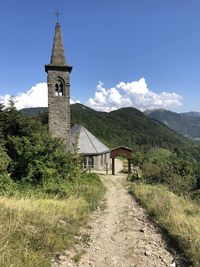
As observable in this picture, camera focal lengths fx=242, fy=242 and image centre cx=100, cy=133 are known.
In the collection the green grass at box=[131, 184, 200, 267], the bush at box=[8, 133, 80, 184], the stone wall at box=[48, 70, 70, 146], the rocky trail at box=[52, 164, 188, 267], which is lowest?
the rocky trail at box=[52, 164, 188, 267]

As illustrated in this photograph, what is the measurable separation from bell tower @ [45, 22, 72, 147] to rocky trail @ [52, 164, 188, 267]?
14045mm

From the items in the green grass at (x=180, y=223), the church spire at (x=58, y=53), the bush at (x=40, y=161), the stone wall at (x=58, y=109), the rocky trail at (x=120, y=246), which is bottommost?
the rocky trail at (x=120, y=246)

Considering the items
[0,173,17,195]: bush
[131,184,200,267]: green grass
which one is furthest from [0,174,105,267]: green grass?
[0,173,17,195]: bush

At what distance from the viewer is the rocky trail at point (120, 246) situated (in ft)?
15.6

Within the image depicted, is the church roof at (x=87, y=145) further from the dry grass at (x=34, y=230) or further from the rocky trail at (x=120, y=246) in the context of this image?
the dry grass at (x=34, y=230)

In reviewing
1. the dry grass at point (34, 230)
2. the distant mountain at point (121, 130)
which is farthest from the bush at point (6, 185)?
the distant mountain at point (121, 130)

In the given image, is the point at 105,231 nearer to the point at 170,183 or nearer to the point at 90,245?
the point at 90,245

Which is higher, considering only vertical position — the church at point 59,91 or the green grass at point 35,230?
the church at point 59,91

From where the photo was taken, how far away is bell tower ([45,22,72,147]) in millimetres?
21344

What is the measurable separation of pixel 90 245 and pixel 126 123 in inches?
5947

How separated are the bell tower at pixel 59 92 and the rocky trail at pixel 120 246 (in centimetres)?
1404

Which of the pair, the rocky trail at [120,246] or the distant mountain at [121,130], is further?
the distant mountain at [121,130]

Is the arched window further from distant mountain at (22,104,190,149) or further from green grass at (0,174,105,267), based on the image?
distant mountain at (22,104,190,149)

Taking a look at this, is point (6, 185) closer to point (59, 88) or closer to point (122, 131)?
point (59, 88)
